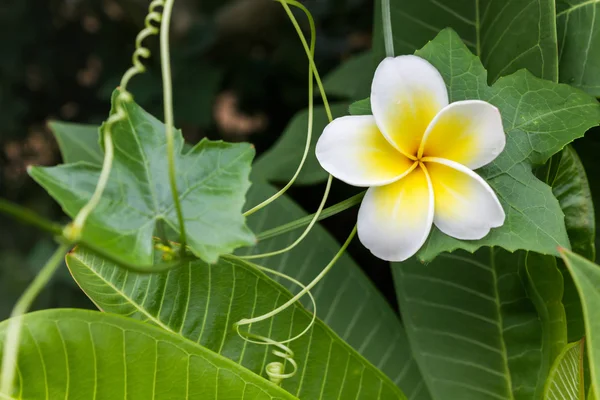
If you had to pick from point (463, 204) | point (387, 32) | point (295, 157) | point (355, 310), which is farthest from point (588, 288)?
point (295, 157)

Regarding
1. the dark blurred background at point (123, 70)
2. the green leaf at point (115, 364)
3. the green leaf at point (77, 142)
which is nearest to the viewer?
the green leaf at point (115, 364)

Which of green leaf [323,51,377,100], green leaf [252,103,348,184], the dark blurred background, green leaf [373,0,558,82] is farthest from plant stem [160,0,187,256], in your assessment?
the dark blurred background

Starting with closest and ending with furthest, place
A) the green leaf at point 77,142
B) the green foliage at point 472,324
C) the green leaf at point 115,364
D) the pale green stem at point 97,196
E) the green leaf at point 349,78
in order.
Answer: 1. the pale green stem at point 97,196
2. the green leaf at point 115,364
3. the green foliage at point 472,324
4. the green leaf at point 77,142
5. the green leaf at point 349,78

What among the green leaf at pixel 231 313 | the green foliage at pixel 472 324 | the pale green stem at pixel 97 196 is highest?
the pale green stem at pixel 97 196

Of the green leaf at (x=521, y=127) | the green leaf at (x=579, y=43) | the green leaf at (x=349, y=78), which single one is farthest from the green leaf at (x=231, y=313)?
the green leaf at (x=349, y=78)

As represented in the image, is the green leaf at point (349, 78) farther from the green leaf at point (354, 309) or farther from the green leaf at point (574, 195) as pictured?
the green leaf at point (574, 195)

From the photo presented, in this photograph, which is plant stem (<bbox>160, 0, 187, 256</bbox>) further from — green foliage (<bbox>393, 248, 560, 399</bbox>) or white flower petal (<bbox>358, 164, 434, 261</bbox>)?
green foliage (<bbox>393, 248, 560, 399</bbox>)
